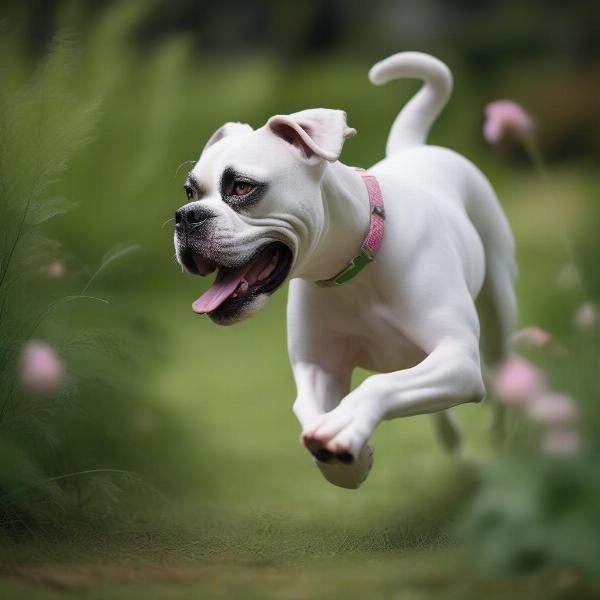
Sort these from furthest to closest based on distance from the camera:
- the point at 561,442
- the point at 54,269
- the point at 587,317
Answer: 1. the point at 54,269
2. the point at 587,317
3. the point at 561,442

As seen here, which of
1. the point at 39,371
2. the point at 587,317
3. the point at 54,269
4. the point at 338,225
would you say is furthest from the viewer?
the point at 54,269

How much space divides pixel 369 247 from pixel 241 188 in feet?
0.92

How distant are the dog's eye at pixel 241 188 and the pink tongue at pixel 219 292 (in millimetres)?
124

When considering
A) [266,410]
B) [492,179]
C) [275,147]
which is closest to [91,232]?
[266,410]

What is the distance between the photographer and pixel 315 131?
6.26ft

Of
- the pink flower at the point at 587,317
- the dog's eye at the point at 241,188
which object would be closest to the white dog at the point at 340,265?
the dog's eye at the point at 241,188

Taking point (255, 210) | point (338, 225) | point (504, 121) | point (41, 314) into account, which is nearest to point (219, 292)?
point (255, 210)

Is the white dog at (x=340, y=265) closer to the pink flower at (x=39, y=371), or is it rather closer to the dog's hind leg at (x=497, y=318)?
the dog's hind leg at (x=497, y=318)

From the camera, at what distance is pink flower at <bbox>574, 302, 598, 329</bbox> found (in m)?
1.57

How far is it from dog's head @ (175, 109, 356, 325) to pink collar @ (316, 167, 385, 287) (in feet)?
0.39

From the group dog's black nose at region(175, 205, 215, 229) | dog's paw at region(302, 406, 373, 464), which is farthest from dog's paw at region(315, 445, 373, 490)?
dog's black nose at region(175, 205, 215, 229)

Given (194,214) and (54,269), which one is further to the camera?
(54,269)

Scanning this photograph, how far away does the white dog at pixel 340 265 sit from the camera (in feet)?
6.02

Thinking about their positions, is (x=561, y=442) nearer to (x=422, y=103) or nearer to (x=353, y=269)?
(x=353, y=269)
